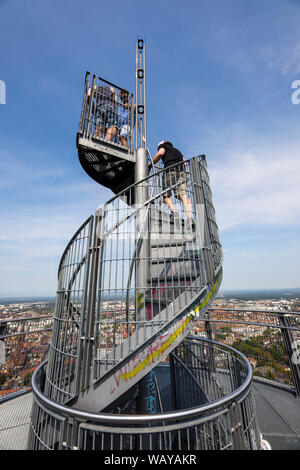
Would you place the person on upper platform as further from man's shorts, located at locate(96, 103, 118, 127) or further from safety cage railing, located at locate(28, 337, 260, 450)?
safety cage railing, located at locate(28, 337, 260, 450)

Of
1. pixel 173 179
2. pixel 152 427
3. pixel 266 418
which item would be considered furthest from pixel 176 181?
pixel 266 418

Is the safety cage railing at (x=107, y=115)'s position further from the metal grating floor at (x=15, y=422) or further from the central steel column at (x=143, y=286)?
the metal grating floor at (x=15, y=422)

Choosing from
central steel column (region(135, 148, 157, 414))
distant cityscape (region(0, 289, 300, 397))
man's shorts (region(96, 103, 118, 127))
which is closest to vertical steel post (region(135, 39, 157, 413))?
central steel column (region(135, 148, 157, 414))

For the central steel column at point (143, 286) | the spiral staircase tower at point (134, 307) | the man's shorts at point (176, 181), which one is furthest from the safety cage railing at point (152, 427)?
the man's shorts at point (176, 181)

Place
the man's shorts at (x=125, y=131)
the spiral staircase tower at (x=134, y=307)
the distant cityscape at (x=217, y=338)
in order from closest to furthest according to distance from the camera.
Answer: the spiral staircase tower at (x=134, y=307) < the distant cityscape at (x=217, y=338) < the man's shorts at (x=125, y=131)

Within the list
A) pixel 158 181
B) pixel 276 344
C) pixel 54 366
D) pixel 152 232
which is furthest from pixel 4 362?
pixel 276 344
